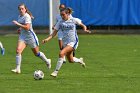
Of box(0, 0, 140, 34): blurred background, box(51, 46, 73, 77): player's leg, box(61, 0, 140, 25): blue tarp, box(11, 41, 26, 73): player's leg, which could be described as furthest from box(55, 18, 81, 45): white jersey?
box(61, 0, 140, 25): blue tarp

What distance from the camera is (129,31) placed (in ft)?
124

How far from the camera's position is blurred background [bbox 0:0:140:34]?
36531 mm

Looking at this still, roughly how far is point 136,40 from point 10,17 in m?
9.02

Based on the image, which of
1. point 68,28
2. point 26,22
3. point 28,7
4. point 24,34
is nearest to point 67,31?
point 68,28

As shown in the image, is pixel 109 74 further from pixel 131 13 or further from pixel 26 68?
pixel 131 13

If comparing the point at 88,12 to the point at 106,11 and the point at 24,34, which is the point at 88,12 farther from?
the point at 24,34

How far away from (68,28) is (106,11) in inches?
837

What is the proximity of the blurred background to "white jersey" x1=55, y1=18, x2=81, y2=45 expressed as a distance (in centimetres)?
2040

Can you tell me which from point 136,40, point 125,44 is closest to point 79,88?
point 125,44

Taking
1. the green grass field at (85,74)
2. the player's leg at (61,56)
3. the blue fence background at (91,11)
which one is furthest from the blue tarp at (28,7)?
the player's leg at (61,56)

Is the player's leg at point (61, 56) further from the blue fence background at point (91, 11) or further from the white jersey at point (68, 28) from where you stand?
the blue fence background at point (91, 11)

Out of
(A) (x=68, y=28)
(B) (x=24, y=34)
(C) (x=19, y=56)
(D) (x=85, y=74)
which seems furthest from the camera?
(B) (x=24, y=34)

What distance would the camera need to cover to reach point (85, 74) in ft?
52.6

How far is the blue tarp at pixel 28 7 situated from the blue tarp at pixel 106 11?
1.85 metres
